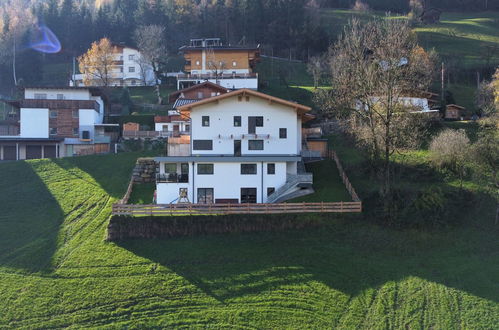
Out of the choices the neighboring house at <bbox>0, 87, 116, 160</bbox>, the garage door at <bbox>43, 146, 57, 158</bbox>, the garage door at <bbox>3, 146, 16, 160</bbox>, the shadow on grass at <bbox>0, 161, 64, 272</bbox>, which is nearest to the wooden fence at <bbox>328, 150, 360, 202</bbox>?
the shadow on grass at <bbox>0, 161, 64, 272</bbox>

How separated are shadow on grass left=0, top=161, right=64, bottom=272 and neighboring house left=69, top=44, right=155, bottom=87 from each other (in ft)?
123

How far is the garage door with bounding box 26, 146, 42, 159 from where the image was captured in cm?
5184

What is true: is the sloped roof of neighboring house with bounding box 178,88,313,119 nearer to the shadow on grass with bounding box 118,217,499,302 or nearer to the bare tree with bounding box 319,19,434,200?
the bare tree with bounding box 319,19,434,200

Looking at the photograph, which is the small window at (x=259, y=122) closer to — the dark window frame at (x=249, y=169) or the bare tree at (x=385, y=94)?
the dark window frame at (x=249, y=169)

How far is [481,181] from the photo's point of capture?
104 feet

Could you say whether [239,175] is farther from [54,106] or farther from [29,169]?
[54,106]

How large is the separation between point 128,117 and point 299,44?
125ft

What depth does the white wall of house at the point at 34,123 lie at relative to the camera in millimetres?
52278

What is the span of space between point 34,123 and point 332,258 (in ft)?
123

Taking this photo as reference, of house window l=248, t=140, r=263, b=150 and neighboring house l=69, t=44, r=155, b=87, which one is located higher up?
neighboring house l=69, t=44, r=155, b=87

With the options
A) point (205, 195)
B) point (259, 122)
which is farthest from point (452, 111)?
point (205, 195)

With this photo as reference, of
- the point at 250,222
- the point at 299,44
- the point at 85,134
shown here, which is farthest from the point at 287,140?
the point at 299,44

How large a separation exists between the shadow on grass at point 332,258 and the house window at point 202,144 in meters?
8.87

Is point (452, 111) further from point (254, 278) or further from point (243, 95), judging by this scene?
point (254, 278)
